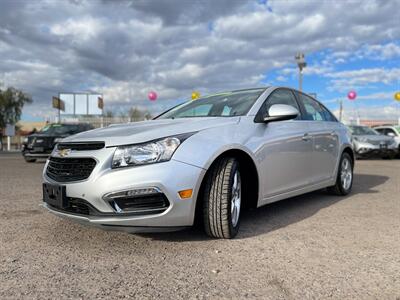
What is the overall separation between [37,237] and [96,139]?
114cm

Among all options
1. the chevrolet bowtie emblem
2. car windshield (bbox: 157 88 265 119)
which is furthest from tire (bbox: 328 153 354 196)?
the chevrolet bowtie emblem

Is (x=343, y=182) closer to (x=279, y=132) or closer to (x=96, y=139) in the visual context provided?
(x=279, y=132)

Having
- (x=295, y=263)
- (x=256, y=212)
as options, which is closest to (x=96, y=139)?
(x=295, y=263)

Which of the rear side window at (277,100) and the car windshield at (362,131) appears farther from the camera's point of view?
the car windshield at (362,131)

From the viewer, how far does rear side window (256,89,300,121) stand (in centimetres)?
410

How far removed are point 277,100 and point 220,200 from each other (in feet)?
5.78

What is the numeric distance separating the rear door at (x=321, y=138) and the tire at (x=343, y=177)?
287mm

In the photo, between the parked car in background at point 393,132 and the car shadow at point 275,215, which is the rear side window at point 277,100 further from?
the parked car in background at point 393,132

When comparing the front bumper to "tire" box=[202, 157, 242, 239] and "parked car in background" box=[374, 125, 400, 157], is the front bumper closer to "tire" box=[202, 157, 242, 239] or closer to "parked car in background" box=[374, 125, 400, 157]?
"tire" box=[202, 157, 242, 239]

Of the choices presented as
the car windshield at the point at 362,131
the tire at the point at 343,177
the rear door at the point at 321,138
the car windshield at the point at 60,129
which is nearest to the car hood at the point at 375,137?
the car windshield at the point at 362,131

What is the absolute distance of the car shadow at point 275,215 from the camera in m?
3.60

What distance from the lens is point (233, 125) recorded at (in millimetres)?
3662

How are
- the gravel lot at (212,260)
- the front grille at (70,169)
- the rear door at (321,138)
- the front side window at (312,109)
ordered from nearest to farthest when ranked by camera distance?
the gravel lot at (212,260), the front grille at (70,169), the rear door at (321,138), the front side window at (312,109)

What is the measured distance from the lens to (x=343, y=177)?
233 inches
